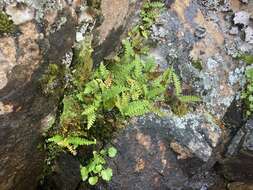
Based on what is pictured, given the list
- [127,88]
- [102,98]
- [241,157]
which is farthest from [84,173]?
[241,157]

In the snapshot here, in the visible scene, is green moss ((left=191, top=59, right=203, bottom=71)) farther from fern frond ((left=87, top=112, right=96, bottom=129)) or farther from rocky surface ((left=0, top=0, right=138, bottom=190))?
fern frond ((left=87, top=112, right=96, bottom=129))

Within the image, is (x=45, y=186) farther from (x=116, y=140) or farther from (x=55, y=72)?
(x=55, y=72)

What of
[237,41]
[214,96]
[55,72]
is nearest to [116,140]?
[55,72]

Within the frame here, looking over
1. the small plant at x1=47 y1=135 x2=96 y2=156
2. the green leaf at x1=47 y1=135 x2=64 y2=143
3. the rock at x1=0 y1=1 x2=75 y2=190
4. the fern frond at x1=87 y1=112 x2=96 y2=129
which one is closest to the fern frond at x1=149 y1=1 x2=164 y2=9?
the rock at x1=0 y1=1 x2=75 y2=190

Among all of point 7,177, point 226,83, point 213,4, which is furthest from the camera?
point 213,4

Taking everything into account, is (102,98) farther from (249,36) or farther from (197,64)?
(249,36)

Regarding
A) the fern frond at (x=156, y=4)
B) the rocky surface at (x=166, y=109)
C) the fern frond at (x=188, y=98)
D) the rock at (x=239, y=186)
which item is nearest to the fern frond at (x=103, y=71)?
the rocky surface at (x=166, y=109)
